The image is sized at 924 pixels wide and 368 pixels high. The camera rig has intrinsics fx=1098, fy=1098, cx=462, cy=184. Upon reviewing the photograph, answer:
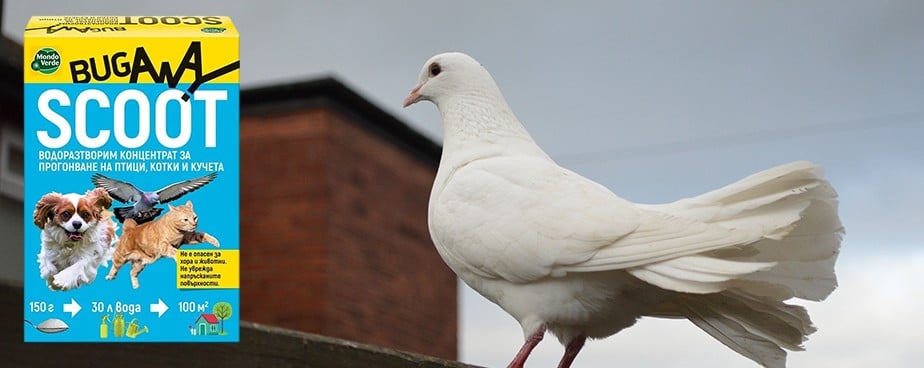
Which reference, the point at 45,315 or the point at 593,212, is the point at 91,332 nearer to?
the point at 45,315

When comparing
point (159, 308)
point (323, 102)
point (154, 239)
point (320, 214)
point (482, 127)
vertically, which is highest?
point (323, 102)

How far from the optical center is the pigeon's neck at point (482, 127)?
2.86m

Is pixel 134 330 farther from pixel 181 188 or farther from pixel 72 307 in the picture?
pixel 181 188

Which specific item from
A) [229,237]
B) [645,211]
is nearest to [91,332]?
[229,237]

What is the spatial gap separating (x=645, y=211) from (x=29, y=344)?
1.46 meters

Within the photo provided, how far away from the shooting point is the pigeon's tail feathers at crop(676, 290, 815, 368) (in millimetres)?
2504

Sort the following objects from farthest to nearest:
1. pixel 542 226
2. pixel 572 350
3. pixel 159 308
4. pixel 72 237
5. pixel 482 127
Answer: pixel 482 127, pixel 572 350, pixel 542 226, pixel 159 308, pixel 72 237

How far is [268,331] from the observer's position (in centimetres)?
205

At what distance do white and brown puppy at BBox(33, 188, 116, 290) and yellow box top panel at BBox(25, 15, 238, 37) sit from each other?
0.37 m

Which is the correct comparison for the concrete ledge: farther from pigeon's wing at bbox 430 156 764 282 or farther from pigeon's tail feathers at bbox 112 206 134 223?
pigeon's tail feathers at bbox 112 206 134 223

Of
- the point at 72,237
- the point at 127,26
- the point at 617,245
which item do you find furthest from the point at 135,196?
the point at 617,245

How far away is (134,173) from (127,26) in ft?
1.14

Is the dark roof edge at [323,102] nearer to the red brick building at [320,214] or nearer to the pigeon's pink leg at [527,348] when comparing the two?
the red brick building at [320,214]

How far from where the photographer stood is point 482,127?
2.88 metres
